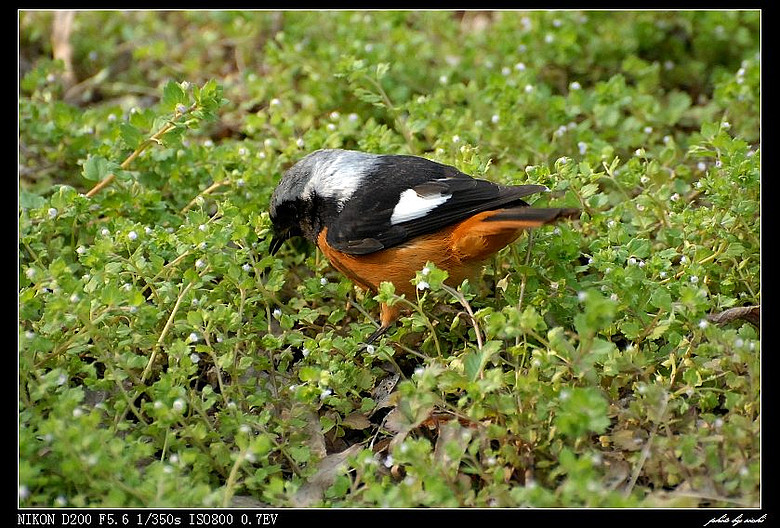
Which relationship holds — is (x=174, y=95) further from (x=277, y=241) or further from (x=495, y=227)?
(x=495, y=227)

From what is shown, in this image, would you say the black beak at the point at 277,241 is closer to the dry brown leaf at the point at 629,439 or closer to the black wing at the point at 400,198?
the black wing at the point at 400,198

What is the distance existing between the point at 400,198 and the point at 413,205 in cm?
10

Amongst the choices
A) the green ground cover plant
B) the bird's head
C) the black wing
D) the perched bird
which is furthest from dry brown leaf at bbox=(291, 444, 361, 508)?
the bird's head

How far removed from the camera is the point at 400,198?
14.0ft

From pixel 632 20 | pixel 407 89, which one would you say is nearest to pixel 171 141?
pixel 407 89

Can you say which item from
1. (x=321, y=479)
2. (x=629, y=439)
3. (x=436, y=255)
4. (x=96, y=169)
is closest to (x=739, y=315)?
(x=629, y=439)

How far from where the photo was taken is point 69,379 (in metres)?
3.85

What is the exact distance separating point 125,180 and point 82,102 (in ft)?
8.53

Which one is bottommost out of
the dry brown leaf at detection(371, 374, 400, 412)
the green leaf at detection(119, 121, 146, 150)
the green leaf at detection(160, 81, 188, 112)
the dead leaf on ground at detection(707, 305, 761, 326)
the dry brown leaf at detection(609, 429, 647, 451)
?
the dry brown leaf at detection(371, 374, 400, 412)

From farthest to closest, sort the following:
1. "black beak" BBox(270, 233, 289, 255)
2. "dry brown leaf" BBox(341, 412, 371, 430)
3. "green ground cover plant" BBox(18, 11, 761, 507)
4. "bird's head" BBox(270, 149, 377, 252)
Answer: "black beak" BBox(270, 233, 289, 255), "bird's head" BBox(270, 149, 377, 252), "dry brown leaf" BBox(341, 412, 371, 430), "green ground cover plant" BBox(18, 11, 761, 507)

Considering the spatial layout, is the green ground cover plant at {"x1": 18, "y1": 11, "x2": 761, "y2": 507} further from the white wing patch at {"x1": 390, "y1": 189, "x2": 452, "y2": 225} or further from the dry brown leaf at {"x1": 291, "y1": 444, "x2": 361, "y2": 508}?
the white wing patch at {"x1": 390, "y1": 189, "x2": 452, "y2": 225}

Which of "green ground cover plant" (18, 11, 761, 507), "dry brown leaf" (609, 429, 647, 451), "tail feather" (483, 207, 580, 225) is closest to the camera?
"green ground cover plant" (18, 11, 761, 507)

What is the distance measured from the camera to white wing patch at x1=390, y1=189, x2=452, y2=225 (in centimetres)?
413

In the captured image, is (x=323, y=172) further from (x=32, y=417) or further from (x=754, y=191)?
(x=754, y=191)
